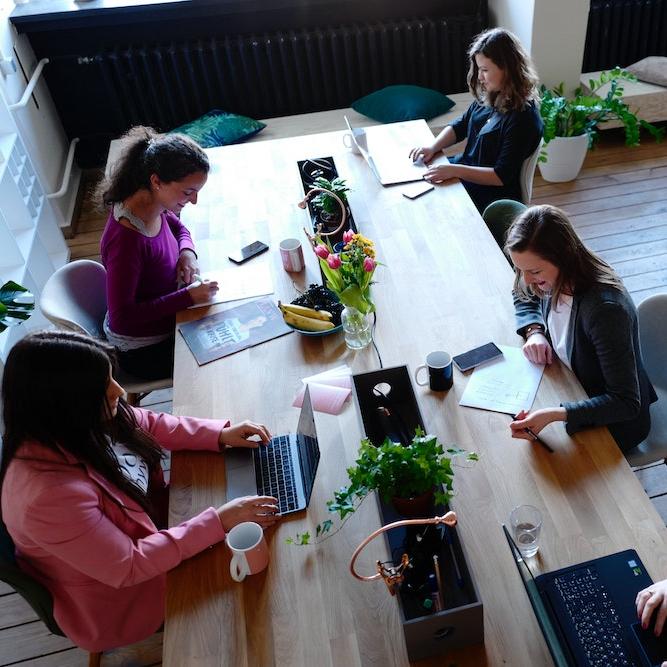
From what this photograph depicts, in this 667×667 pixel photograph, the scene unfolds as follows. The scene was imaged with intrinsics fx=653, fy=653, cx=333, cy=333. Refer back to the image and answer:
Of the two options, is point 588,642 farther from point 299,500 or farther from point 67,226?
point 67,226

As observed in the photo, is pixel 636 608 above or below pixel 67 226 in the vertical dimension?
above

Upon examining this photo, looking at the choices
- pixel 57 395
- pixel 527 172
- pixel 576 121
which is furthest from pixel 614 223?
pixel 57 395

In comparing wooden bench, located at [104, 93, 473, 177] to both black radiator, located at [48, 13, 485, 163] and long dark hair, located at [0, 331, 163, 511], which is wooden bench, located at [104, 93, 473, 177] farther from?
long dark hair, located at [0, 331, 163, 511]

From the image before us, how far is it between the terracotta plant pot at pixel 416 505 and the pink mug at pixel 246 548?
31 cm

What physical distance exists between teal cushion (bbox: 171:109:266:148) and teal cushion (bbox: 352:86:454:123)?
75 cm

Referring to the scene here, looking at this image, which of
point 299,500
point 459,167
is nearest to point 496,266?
point 459,167

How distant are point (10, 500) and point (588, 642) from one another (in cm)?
121

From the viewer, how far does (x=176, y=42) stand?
4.40 meters

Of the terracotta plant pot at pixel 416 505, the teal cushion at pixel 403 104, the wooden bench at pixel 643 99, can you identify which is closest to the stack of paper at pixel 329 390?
the terracotta plant pot at pixel 416 505

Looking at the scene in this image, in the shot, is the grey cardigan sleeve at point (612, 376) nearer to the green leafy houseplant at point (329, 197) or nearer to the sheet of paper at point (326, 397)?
the sheet of paper at point (326, 397)

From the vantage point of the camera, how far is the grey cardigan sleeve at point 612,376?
5.45 ft

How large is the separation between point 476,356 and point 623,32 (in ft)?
12.5

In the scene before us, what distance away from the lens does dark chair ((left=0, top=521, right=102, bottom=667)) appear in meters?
1.47

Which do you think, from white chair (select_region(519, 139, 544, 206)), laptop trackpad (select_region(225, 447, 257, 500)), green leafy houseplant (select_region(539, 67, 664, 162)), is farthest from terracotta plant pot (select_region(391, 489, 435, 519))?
green leafy houseplant (select_region(539, 67, 664, 162))
